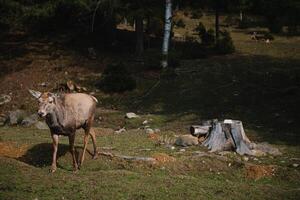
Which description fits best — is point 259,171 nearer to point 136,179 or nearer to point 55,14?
point 136,179

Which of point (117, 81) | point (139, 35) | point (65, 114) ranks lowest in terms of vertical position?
point (117, 81)

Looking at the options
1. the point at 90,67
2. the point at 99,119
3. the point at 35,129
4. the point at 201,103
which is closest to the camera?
the point at 35,129

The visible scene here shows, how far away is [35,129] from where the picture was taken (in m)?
22.7

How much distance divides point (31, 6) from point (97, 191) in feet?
74.6

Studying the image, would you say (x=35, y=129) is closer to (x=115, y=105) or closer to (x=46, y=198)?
(x=115, y=105)

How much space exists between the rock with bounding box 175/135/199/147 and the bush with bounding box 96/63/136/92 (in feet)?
38.8

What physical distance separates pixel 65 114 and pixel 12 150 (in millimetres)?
3284

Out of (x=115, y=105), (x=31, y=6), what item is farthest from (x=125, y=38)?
(x=115, y=105)

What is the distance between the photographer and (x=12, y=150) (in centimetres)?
1659

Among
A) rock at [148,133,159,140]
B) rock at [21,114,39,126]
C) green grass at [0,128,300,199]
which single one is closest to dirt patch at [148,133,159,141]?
rock at [148,133,159,140]

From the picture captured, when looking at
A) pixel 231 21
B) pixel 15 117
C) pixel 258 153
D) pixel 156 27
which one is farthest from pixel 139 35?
pixel 231 21

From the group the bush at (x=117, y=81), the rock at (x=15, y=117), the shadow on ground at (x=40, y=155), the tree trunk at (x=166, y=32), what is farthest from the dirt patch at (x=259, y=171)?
the tree trunk at (x=166, y=32)

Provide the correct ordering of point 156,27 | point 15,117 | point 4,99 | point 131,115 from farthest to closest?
point 156,27
point 4,99
point 131,115
point 15,117

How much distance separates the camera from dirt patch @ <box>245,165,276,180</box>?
587 inches
